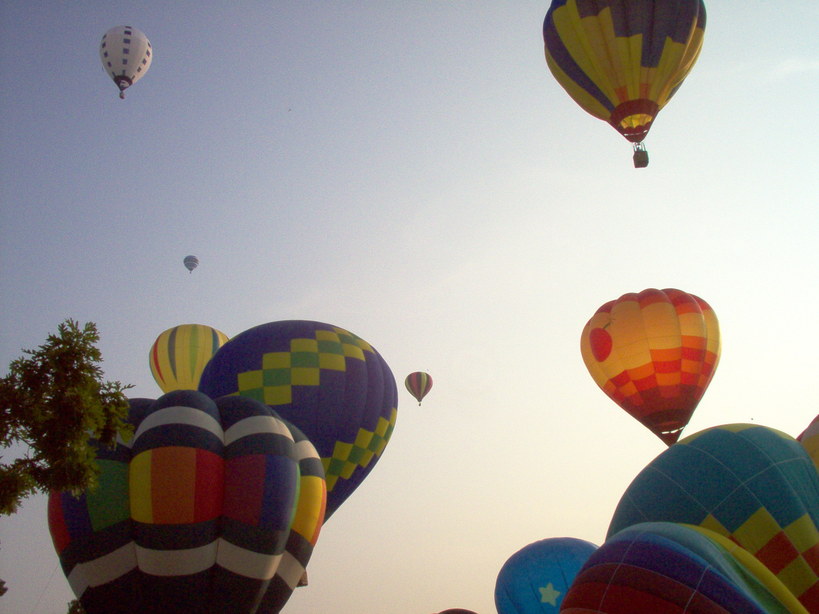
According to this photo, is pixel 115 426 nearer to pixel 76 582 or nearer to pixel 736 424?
pixel 76 582

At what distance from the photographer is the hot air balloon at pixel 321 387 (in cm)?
1266

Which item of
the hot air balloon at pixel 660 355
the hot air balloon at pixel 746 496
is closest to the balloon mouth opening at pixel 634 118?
the hot air balloon at pixel 660 355

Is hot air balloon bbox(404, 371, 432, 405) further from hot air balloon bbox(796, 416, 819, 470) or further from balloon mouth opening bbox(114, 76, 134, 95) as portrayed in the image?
hot air balloon bbox(796, 416, 819, 470)

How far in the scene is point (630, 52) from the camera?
1623cm

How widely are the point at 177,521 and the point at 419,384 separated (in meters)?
16.8

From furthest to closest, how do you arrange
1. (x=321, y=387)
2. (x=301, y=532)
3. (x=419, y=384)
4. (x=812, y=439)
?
(x=419, y=384), (x=321, y=387), (x=812, y=439), (x=301, y=532)

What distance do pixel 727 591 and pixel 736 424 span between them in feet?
10.9

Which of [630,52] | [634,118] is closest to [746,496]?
[634,118]

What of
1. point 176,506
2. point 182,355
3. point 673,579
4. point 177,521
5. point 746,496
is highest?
point 182,355

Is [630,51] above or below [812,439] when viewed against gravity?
above

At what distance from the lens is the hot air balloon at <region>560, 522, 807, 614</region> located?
6254mm

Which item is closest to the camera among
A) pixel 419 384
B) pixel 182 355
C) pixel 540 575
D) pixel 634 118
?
pixel 540 575

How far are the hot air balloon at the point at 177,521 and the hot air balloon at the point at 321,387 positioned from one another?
399cm

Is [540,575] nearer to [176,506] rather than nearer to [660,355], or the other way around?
[660,355]
